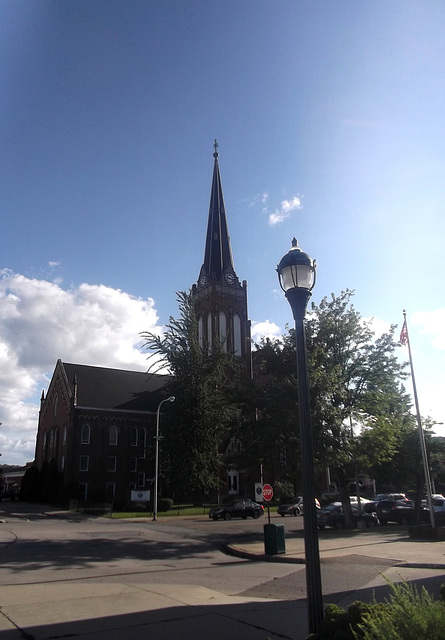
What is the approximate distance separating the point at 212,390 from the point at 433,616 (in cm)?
4401

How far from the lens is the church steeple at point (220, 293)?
63.2 meters

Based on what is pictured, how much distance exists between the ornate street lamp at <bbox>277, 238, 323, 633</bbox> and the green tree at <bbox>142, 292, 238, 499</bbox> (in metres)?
36.1

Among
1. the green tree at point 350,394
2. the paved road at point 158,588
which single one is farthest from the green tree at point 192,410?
the paved road at point 158,588

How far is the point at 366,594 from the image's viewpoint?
959 cm

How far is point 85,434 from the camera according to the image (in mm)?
52781

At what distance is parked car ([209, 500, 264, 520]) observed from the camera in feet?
116

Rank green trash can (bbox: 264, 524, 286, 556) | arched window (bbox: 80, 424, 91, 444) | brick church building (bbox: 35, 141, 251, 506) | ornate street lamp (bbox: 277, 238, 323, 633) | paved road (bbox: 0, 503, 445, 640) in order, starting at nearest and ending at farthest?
ornate street lamp (bbox: 277, 238, 323, 633) → paved road (bbox: 0, 503, 445, 640) → green trash can (bbox: 264, 524, 286, 556) → brick church building (bbox: 35, 141, 251, 506) → arched window (bbox: 80, 424, 91, 444)

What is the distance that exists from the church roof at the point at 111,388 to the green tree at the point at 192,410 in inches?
212

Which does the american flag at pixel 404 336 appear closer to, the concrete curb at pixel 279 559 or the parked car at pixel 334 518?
the parked car at pixel 334 518

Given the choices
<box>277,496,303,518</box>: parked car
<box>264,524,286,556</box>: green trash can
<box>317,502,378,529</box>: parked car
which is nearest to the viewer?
<box>264,524,286,556</box>: green trash can

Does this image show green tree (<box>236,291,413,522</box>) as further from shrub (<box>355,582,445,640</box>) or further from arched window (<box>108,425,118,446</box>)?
arched window (<box>108,425,118,446</box>)

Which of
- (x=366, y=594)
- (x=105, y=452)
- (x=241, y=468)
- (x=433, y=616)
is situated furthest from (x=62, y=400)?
(x=433, y=616)

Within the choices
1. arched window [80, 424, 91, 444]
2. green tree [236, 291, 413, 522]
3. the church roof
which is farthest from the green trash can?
arched window [80, 424, 91, 444]

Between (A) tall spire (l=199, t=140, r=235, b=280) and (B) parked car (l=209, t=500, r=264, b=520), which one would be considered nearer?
(B) parked car (l=209, t=500, r=264, b=520)
